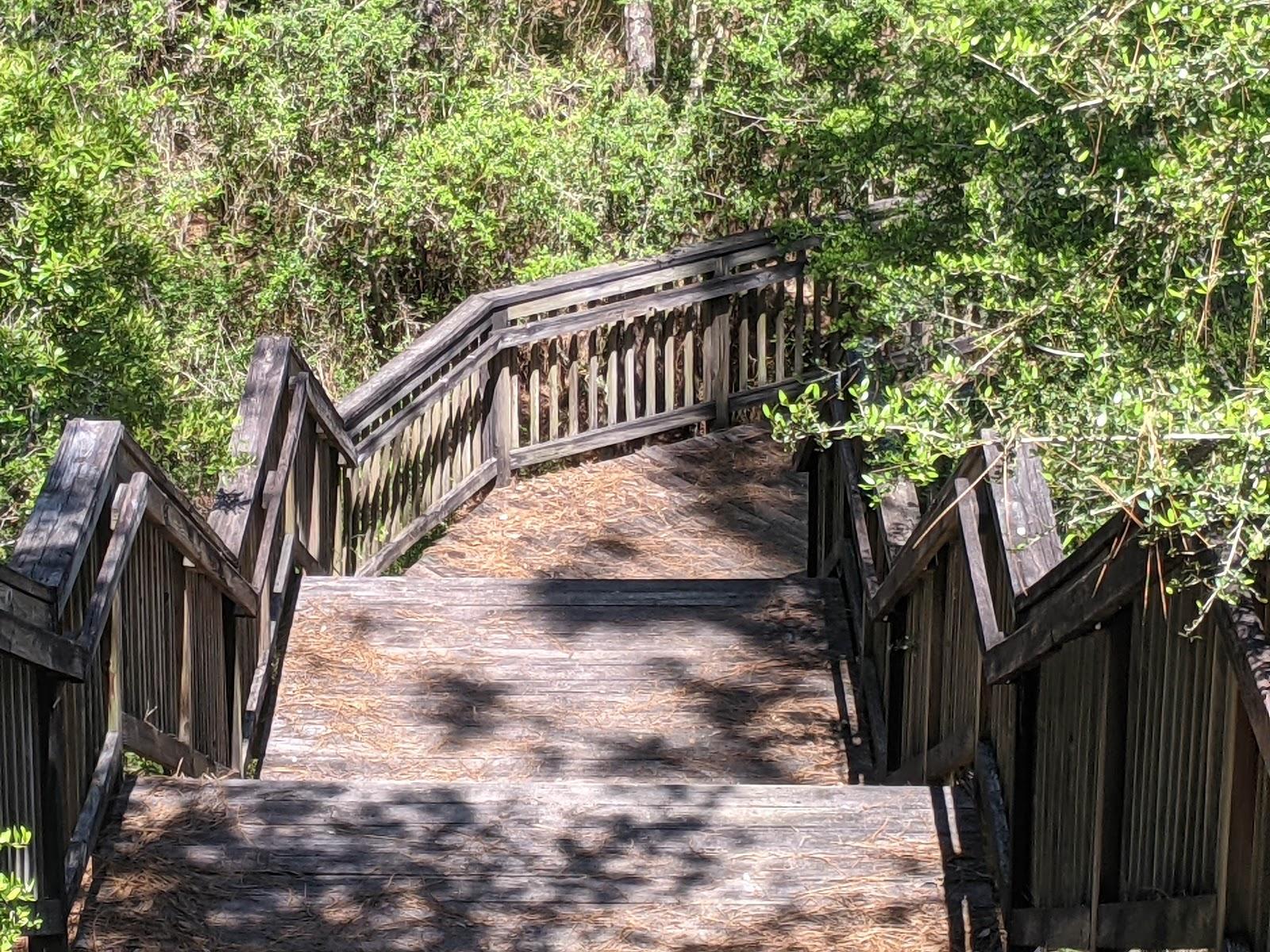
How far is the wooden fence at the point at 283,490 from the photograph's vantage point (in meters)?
4.41

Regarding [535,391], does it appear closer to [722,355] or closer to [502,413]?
[502,413]

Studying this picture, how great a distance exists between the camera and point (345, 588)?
7898 millimetres

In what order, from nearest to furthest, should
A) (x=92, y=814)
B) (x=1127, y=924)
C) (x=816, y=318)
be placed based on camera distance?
1. (x=1127, y=924)
2. (x=92, y=814)
3. (x=816, y=318)

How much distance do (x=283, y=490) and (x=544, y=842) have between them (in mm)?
2631

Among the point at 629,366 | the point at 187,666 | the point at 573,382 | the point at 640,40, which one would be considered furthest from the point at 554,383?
the point at 187,666

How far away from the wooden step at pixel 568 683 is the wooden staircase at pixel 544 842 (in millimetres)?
16

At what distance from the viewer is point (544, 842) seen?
5.03 meters

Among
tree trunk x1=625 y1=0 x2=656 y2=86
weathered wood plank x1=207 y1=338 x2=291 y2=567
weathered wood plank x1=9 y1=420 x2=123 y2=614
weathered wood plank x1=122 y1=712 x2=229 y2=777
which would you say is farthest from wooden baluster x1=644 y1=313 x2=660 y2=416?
weathered wood plank x1=9 y1=420 x2=123 y2=614

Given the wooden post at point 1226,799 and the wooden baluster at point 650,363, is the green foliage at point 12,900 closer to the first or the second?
the wooden post at point 1226,799

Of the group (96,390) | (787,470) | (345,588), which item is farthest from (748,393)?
(96,390)

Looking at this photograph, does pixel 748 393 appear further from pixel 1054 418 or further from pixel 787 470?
pixel 1054 418

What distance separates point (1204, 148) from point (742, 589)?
4156mm

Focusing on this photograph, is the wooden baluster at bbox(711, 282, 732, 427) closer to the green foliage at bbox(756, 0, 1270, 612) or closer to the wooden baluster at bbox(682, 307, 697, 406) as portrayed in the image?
the wooden baluster at bbox(682, 307, 697, 406)

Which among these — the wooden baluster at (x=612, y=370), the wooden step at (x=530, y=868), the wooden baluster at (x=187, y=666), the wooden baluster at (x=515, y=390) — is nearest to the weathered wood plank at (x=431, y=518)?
the wooden baluster at (x=515, y=390)
